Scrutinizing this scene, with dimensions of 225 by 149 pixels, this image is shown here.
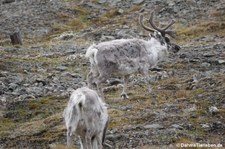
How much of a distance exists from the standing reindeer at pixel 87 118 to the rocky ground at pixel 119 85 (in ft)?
5.50

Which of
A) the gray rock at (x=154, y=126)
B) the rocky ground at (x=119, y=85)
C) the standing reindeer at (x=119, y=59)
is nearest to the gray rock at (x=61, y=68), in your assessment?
the rocky ground at (x=119, y=85)

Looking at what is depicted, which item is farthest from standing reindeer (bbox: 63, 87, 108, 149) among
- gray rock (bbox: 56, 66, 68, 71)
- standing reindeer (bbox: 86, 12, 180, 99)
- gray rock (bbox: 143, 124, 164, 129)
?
gray rock (bbox: 56, 66, 68, 71)

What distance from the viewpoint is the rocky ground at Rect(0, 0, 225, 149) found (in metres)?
13.6

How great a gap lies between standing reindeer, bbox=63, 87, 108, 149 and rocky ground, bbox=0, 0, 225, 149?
1678 millimetres

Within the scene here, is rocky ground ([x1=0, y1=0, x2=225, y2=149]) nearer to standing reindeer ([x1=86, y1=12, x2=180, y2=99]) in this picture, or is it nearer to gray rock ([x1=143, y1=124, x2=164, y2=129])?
gray rock ([x1=143, y1=124, x2=164, y2=129])

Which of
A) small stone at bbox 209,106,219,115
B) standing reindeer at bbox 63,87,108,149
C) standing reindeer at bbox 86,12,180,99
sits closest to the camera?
standing reindeer at bbox 63,87,108,149

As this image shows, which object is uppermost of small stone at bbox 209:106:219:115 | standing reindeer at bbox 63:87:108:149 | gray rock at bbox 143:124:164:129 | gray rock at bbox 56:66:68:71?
standing reindeer at bbox 63:87:108:149

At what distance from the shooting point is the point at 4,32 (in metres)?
38.1

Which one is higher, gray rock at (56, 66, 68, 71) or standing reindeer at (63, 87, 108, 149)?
standing reindeer at (63, 87, 108, 149)

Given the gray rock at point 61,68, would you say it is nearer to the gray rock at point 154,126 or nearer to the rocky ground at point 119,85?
the rocky ground at point 119,85

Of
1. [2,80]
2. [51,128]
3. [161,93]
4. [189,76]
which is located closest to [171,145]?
[51,128]

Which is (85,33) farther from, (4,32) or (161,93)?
(161,93)

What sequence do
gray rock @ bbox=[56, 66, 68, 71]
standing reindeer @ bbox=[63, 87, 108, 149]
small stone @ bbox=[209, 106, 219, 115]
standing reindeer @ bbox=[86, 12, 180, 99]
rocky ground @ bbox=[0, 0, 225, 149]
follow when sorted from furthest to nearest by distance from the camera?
gray rock @ bbox=[56, 66, 68, 71] < standing reindeer @ bbox=[86, 12, 180, 99] < small stone @ bbox=[209, 106, 219, 115] < rocky ground @ bbox=[0, 0, 225, 149] < standing reindeer @ bbox=[63, 87, 108, 149]

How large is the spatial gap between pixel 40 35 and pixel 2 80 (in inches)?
675
